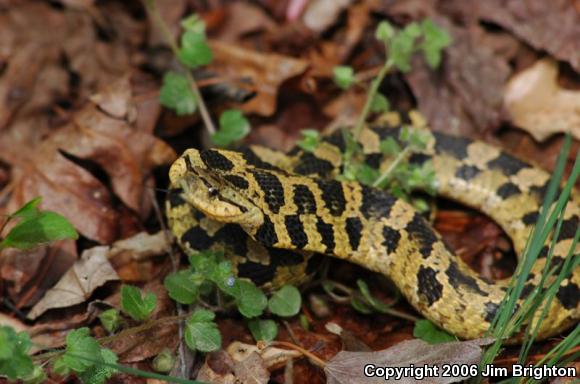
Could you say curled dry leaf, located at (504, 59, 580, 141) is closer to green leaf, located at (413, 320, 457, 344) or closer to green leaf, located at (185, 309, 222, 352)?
green leaf, located at (413, 320, 457, 344)

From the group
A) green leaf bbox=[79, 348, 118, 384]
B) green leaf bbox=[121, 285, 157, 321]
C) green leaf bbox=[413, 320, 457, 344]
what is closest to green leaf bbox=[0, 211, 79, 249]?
green leaf bbox=[121, 285, 157, 321]

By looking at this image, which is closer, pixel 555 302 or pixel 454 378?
pixel 454 378

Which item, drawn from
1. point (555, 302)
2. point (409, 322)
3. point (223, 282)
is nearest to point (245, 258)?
point (223, 282)

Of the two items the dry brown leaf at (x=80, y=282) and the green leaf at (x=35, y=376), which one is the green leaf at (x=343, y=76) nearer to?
the dry brown leaf at (x=80, y=282)

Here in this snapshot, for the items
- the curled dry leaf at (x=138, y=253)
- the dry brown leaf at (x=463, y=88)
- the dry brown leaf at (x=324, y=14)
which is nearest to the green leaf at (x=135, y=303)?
the curled dry leaf at (x=138, y=253)

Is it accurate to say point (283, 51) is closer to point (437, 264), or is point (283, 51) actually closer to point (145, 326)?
point (437, 264)
